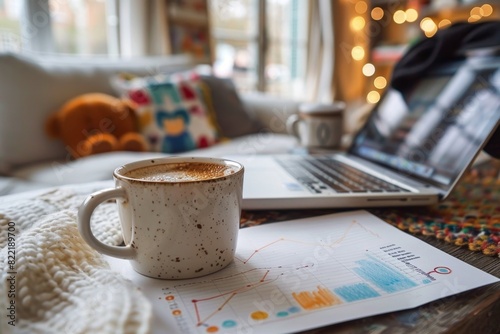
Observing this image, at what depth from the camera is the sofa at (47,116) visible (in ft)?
3.14

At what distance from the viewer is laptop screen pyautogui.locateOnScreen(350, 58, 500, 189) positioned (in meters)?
0.55

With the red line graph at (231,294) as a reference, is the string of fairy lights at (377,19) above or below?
above

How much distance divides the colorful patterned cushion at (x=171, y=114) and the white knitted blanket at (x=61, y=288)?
0.87 meters

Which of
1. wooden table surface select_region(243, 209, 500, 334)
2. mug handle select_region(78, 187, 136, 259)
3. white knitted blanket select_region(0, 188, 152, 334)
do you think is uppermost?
mug handle select_region(78, 187, 136, 259)

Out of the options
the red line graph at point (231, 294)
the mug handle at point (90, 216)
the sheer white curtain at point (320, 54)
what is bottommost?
the red line graph at point (231, 294)

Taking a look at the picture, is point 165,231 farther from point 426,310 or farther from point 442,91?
point 442,91

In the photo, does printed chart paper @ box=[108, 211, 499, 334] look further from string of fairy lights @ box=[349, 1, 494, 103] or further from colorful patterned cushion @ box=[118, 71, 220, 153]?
string of fairy lights @ box=[349, 1, 494, 103]

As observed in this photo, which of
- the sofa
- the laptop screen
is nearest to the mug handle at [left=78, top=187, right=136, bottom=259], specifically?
the laptop screen

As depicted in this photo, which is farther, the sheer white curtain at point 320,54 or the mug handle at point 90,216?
the sheer white curtain at point 320,54

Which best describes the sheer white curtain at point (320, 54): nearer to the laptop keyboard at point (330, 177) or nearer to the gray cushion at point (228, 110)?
the gray cushion at point (228, 110)

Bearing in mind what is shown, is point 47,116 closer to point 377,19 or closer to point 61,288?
point 61,288

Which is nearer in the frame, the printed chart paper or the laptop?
the printed chart paper

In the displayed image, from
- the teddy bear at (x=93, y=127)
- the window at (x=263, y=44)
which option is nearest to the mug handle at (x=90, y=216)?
the teddy bear at (x=93, y=127)

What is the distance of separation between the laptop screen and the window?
6.23 ft
